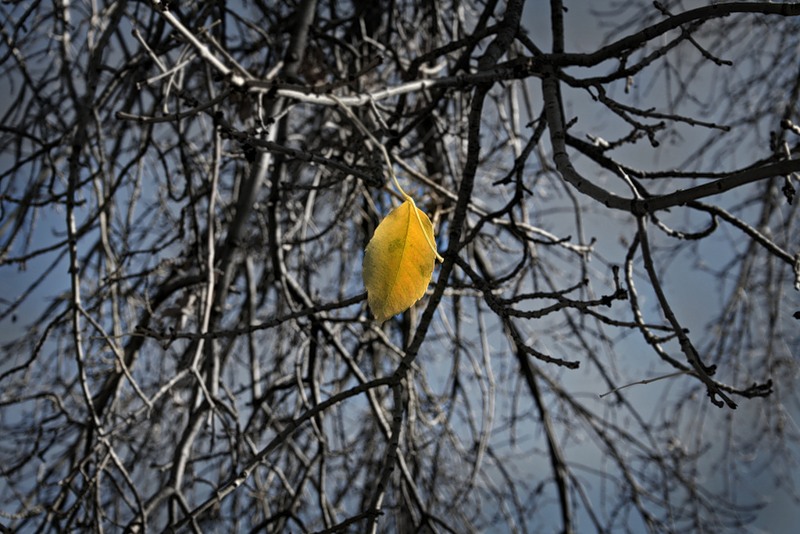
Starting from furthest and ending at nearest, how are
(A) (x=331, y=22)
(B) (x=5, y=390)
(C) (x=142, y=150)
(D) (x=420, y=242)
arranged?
1. (A) (x=331, y=22)
2. (B) (x=5, y=390)
3. (C) (x=142, y=150)
4. (D) (x=420, y=242)

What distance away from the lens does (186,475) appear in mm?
2113

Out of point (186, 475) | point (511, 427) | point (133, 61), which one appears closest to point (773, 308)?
point (511, 427)

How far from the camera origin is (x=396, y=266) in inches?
26.5

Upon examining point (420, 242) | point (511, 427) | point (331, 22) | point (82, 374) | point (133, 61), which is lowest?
point (420, 242)

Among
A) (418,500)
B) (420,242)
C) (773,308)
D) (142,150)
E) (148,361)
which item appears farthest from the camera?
(773,308)

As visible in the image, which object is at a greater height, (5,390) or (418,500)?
(5,390)

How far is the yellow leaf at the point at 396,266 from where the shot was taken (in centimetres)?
67

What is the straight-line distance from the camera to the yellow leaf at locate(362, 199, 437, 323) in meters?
0.67

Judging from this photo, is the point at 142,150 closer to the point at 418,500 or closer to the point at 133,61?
the point at 133,61

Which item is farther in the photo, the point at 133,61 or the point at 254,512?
the point at 254,512

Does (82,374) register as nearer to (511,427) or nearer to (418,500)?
(418,500)

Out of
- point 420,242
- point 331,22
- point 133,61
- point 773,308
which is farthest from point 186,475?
point 773,308

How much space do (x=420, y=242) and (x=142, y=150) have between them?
1.16 m

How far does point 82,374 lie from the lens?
1263mm
